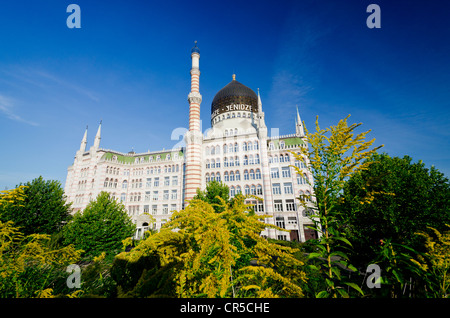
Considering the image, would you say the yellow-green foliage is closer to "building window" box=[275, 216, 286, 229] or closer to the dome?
"building window" box=[275, 216, 286, 229]

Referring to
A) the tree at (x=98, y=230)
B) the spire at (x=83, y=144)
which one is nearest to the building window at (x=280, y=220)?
the tree at (x=98, y=230)

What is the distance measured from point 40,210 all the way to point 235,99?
124ft

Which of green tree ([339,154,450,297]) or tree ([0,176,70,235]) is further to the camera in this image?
tree ([0,176,70,235])

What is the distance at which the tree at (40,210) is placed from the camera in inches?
859

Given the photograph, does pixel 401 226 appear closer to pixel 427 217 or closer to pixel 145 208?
pixel 427 217

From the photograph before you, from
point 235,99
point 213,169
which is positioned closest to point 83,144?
point 213,169

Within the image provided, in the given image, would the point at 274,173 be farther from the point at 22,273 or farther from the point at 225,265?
the point at 22,273

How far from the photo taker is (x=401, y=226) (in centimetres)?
1330

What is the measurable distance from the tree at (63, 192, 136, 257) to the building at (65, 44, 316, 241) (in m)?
13.4

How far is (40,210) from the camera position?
77.5 ft

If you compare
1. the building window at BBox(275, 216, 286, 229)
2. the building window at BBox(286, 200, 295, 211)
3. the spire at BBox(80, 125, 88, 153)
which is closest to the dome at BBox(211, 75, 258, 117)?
the building window at BBox(286, 200, 295, 211)

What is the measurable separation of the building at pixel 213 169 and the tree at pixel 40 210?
44.3 ft

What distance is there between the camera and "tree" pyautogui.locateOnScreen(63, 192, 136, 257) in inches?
734

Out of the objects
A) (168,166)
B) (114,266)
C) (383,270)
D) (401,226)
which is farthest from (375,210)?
(168,166)
